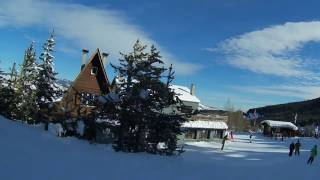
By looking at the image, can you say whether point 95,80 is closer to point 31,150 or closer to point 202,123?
point 202,123

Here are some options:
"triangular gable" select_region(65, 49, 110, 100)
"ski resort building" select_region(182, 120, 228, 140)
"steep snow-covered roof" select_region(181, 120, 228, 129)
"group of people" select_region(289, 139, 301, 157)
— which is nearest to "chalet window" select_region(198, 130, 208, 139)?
"ski resort building" select_region(182, 120, 228, 140)

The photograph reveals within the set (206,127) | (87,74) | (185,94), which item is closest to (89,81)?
(87,74)

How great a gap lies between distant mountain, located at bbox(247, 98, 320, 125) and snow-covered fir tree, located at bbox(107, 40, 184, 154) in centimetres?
10220

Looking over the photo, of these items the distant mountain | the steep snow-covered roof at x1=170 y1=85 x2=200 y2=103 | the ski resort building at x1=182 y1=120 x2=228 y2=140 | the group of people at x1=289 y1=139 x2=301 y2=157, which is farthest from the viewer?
the distant mountain

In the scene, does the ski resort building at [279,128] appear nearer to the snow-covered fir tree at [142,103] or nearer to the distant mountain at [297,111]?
the distant mountain at [297,111]

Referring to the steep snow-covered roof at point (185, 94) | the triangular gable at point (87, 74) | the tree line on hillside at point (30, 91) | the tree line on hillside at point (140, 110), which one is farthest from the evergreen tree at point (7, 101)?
the steep snow-covered roof at point (185, 94)

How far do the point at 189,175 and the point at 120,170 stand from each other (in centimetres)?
374

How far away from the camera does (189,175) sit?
958 inches

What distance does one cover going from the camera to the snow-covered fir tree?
35.2 metres

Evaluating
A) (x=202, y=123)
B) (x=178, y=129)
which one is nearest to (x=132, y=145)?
(x=178, y=129)

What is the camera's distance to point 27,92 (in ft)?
158

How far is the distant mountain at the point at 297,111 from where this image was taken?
5453 inches

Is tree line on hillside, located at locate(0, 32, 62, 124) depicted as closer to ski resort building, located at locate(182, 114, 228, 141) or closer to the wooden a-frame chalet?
the wooden a-frame chalet

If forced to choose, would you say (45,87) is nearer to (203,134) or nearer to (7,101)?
(7,101)
